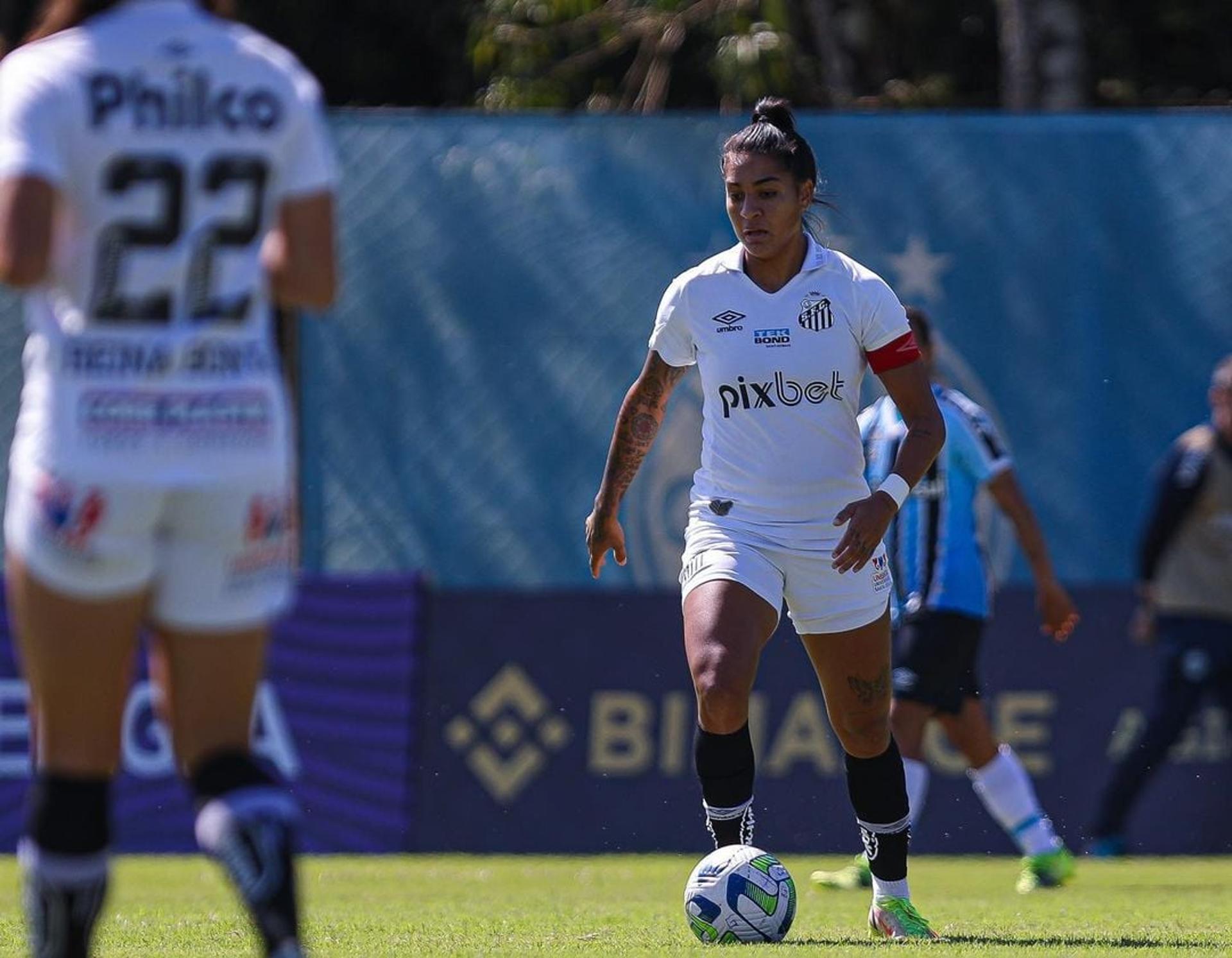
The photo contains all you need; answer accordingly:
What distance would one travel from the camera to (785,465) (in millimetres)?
6684

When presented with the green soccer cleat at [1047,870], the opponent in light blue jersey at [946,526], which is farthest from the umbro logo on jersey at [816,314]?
the green soccer cleat at [1047,870]

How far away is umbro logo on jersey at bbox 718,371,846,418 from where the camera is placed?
6.66 m

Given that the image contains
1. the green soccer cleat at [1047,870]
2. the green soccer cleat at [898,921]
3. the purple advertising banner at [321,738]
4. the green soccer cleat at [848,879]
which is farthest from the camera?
the purple advertising banner at [321,738]

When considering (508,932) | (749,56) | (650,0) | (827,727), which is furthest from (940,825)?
(650,0)

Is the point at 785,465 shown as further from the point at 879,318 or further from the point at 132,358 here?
the point at 132,358

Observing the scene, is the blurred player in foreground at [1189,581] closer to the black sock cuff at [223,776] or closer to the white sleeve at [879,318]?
the white sleeve at [879,318]

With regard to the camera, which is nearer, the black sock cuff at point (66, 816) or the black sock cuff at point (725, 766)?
the black sock cuff at point (66, 816)

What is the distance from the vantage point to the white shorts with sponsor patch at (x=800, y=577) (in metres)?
6.63

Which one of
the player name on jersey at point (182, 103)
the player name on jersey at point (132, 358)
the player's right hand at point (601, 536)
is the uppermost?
the player name on jersey at point (182, 103)

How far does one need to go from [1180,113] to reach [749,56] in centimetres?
426

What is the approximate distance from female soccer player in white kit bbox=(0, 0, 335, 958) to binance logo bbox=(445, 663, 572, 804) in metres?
7.41

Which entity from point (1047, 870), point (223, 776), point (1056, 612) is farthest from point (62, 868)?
point (1047, 870)

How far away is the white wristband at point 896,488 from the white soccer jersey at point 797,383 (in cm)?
26

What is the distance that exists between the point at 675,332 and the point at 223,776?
9.61 ft
